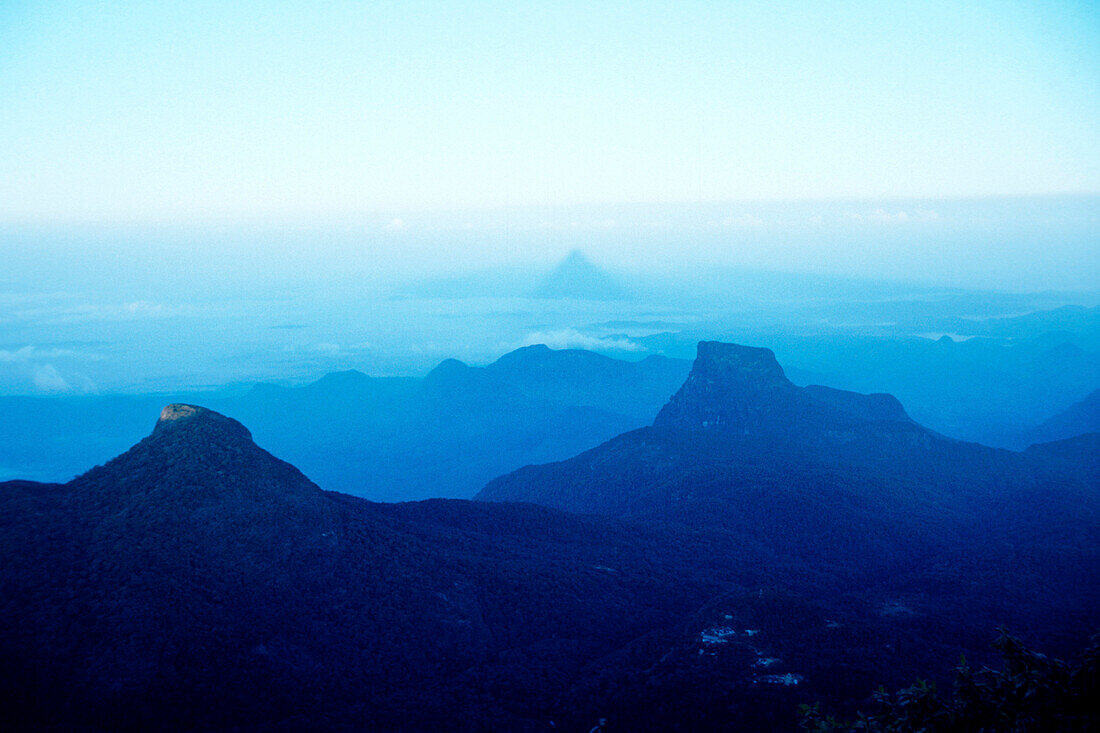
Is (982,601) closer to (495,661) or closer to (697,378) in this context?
(495,661)

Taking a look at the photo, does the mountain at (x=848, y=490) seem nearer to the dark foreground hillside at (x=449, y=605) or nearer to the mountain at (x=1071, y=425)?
the dark foreground hillside at (x=449, y=605)

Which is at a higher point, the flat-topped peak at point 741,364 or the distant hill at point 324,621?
the flat-topped peak at point 741,364

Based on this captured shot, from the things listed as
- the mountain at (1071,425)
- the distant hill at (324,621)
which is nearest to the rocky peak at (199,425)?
the distant hill at (324,621)

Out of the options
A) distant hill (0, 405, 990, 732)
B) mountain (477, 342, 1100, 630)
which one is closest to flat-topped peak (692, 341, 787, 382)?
mountain (477, 342, 1100, 630)

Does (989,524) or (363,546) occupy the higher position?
(363,546)

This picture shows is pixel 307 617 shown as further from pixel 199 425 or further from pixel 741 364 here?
pixel 741 364

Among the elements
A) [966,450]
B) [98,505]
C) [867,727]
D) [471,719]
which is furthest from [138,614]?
[966,450]

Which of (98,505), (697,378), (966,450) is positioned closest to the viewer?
(98,505)

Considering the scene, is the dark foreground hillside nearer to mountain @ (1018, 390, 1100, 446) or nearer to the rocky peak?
the rocky peak

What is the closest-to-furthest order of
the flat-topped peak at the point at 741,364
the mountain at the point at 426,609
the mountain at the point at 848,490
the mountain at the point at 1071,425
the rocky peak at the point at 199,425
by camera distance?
the mountain at the point at 426,609 < the rocky peak at the point at 199,425 < the mountain at the point at 848,490 < the flat-topped peak at the point at 741,364 < the mountain at the point at 1071,425
